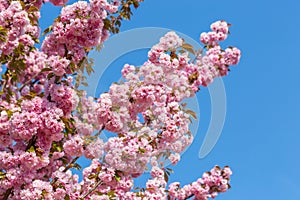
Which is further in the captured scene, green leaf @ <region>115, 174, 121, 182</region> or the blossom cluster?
green leaf @ <region>115, 174, 121, 182</region>

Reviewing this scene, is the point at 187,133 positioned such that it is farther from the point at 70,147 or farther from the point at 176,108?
the point at 70,147

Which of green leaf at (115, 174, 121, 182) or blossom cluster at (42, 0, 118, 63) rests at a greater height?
blossom cluster at (42, 0, 118, 63)

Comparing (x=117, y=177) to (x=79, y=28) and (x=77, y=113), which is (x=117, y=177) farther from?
(x=79, y=28)

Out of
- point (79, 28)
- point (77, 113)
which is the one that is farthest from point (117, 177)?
point (79, 28)

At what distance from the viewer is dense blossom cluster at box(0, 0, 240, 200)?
4.69 meters

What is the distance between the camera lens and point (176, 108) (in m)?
5.77

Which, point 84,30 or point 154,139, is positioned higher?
point 84,30

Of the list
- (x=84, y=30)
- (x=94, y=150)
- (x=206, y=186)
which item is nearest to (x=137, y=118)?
(x=94, y=150)

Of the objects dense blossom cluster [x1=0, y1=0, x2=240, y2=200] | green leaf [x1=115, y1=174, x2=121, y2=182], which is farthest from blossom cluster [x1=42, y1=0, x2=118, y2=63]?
green leaf [x1=115, y1=174, x2=121, y2=182]

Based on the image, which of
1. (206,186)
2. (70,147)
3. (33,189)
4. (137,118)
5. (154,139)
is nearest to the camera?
(33,189)

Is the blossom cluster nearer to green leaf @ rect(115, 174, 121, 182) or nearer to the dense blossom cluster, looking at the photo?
the dense blossom cluster

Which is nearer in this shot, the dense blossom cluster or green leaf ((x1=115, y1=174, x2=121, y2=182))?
the dense blossom cluster

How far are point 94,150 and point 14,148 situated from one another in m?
0.91

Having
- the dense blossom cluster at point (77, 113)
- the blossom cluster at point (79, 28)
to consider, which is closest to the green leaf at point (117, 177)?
the dense blossom cluster at point (77, 113)
